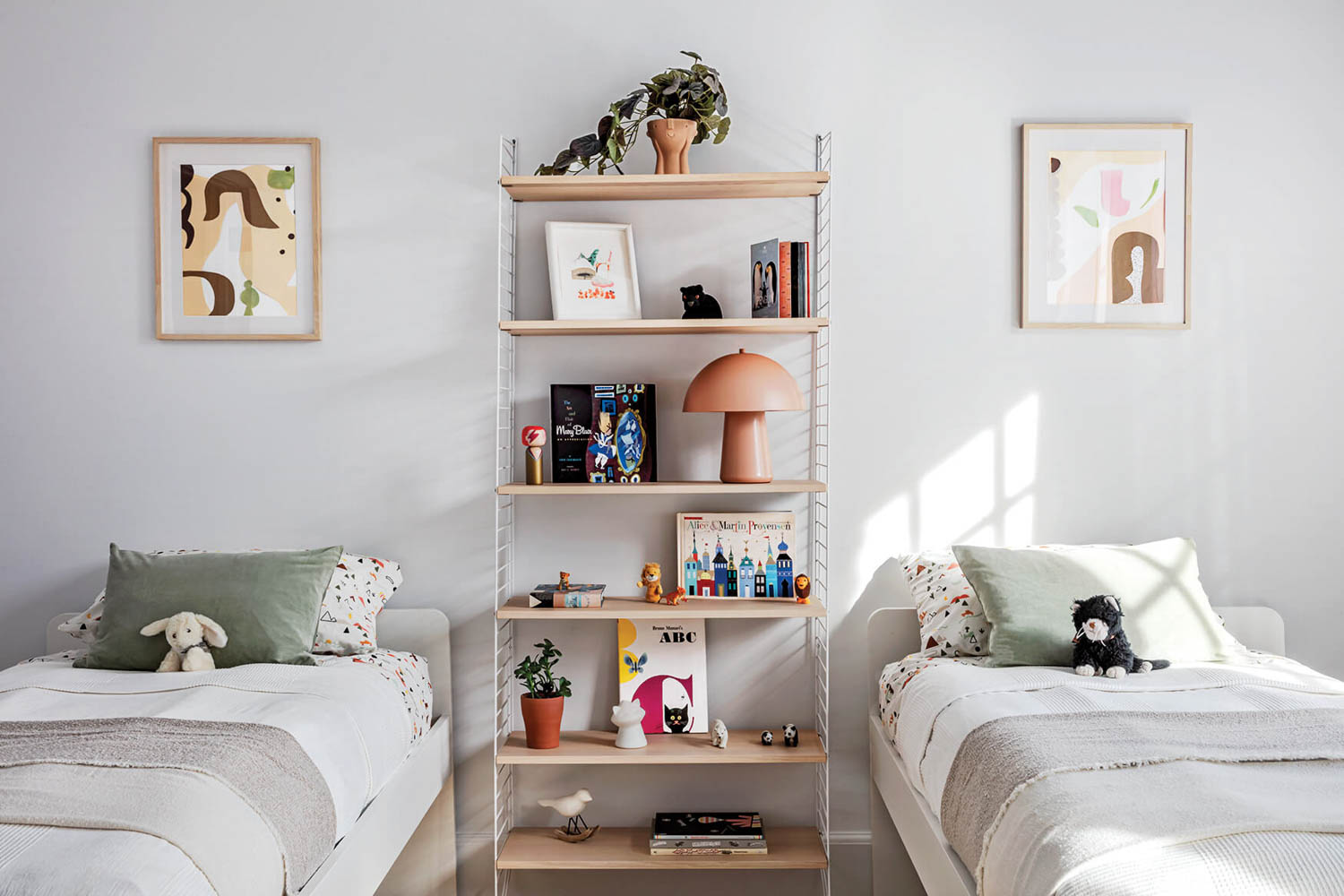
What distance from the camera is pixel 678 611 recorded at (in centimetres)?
228

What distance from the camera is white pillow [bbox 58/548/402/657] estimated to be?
223 centimetres

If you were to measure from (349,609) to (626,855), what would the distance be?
915 mm

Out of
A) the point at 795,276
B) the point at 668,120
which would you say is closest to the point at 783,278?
the point at 795,276

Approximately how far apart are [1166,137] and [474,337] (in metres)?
1.90

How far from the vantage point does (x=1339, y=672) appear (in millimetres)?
2523

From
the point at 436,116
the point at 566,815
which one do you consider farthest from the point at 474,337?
the point at 566,815

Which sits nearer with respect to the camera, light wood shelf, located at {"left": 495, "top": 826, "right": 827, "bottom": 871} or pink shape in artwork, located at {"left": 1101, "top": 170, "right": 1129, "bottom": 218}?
light wood shelf, located at {"left": 495, "top": 826, "right": 827, "bottom": 871}

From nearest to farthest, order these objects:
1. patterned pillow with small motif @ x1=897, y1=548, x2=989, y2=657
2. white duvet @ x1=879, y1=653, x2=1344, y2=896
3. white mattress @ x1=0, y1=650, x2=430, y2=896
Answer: white duvet @ x1=879, y1=653, x2=1344, y2=896
white mattress @ x1=0, y1=650, x2=430, y2=896
patterned pillow with small motif @ x1=897, y1=548, x2=989, y2=657

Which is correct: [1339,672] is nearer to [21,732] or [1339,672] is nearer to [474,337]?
[474,337]

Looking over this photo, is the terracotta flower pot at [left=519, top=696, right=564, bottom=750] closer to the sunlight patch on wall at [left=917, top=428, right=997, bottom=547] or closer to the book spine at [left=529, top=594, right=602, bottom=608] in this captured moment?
the book spine at [left=529, top=594, right=602, bottom=608]

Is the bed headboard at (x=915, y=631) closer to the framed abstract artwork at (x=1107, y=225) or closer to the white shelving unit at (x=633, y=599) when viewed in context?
the white shelving unit at (x=633, y=599)

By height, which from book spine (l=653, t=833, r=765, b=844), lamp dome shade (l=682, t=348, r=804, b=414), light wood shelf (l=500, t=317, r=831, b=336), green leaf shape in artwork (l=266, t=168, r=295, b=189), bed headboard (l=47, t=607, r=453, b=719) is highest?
green leaf shape in artwork (l=266, t=168, r=295, b=189)

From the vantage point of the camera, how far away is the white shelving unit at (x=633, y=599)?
226 centimetres

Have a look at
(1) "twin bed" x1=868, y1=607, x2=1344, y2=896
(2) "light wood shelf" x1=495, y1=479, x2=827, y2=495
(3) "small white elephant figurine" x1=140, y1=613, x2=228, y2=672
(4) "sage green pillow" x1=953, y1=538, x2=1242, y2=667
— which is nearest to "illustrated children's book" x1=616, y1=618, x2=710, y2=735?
(2) "light wood shelf" x1=495, y1=479, x2=827, y2=495
